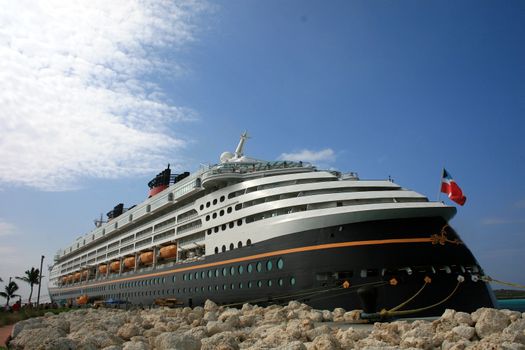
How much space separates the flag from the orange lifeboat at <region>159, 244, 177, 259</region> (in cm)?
2213

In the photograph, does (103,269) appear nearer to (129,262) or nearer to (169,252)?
(129,262)

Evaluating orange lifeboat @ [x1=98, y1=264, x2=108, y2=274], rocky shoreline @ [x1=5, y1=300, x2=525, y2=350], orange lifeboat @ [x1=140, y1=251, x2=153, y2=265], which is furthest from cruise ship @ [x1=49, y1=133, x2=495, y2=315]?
orange lifeboat @ [x1=98, y1=264, x2=108, y2=274]

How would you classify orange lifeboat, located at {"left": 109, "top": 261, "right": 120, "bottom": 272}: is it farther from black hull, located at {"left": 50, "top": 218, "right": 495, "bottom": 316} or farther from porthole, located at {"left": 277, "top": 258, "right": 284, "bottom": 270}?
porthole, located at {"left": 277, "top": 258, "right": 284, "bottom": 270}

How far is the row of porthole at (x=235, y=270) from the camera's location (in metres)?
22.4

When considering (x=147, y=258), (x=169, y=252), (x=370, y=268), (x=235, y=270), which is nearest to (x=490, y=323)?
(x=370, y=268)

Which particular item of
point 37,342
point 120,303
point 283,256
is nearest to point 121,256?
point 120,303

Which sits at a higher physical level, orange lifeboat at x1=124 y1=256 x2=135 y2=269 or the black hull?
orange lifeboat at x1=124 y1=256 x2=135 y2=269

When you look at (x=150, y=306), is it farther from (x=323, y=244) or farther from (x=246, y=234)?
(x=323, y=244)

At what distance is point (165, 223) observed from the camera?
38.8 metres

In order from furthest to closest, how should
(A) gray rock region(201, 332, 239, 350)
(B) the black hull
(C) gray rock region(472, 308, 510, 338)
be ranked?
(B) the black hull < (C) gray rock region(472, 308, 510, 338) < (A) gray rock region(201, 332, 239, 350)

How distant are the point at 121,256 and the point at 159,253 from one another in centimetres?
1429

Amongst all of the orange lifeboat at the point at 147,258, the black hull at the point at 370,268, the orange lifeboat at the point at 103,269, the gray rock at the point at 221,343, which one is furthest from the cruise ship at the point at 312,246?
the orange lifeboat at the point at 103,269

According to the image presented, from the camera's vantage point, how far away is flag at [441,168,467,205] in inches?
824

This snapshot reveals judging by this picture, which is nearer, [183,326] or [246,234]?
[183,326]
